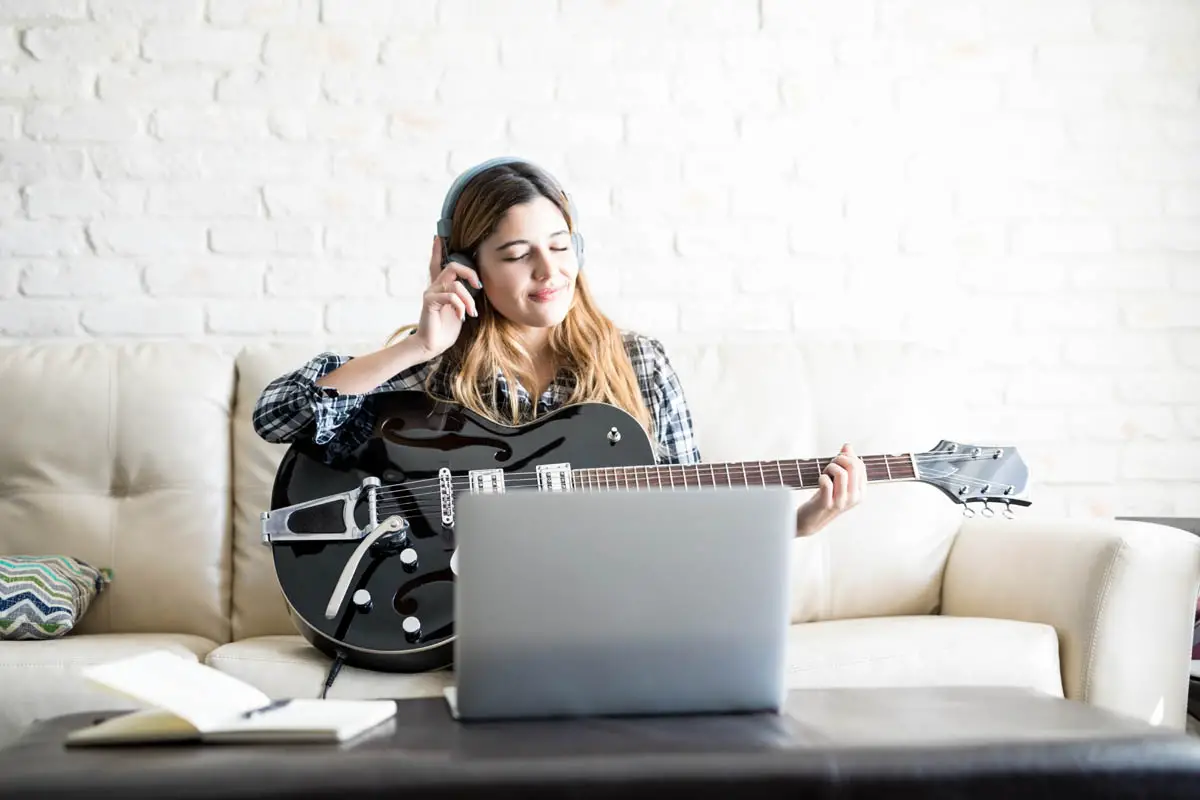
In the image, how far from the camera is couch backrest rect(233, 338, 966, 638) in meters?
2.06

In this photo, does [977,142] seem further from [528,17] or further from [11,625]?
[11,625]

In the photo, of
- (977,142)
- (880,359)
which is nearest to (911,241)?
(977,142)

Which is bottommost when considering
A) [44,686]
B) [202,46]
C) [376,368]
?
[44,686]

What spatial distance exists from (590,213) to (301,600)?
3.73 feet

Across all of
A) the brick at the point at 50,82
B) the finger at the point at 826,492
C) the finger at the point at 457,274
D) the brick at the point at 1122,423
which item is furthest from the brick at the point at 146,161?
the brick at the point at 1122,423

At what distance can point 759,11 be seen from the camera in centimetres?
251

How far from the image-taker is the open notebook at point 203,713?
0.90 meters

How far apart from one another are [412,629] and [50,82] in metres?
1.48

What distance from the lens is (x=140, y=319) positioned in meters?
2.36

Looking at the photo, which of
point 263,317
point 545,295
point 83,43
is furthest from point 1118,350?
point 83,43

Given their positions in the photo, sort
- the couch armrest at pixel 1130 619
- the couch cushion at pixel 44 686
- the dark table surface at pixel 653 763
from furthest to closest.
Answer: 1. the couch armrest at pixel 1130 619
2. the couch cushion at pixel 44 686
3. the dark table surface at pixel 653 763

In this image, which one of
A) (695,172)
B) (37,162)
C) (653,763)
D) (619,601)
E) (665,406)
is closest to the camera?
(653,763)

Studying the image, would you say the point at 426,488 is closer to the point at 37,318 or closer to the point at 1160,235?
the point at 37,318

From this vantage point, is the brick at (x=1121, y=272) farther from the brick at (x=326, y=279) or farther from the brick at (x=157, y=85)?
the brick at (x=157, y=85)
